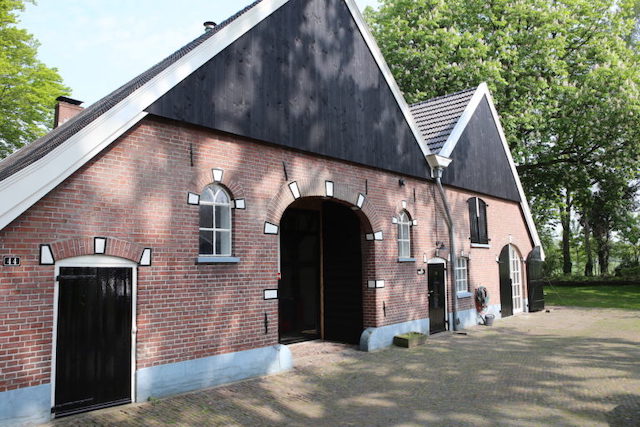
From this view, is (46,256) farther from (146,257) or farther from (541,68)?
(541,68)

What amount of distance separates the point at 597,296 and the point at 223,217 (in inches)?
936

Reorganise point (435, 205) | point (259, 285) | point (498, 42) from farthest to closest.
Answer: point (498, 42), point (435, 205), point (259, 285)

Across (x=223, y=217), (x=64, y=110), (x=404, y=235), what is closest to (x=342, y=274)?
(x=404, y=235)

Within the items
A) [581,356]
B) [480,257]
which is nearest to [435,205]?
[480,257]

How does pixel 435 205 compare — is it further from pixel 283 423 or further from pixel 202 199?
pixel 283 423

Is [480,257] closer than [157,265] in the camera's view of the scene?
No

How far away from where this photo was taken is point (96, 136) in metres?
6.66

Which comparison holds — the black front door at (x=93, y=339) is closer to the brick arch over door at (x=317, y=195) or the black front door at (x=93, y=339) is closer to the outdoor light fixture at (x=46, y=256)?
the outdoor light fixture at (x=46, y=256)

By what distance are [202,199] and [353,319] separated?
544cm

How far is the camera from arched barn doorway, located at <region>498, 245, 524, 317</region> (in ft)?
56.8

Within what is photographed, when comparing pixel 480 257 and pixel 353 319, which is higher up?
pixel 480 257

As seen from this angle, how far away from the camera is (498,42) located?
2162 centimetres

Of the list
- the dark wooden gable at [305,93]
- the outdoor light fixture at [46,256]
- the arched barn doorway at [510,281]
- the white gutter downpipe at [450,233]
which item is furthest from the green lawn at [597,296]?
the outdoor light fixture at [46,256]

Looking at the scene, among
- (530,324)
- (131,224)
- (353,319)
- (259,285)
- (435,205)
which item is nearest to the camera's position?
(131,224)
